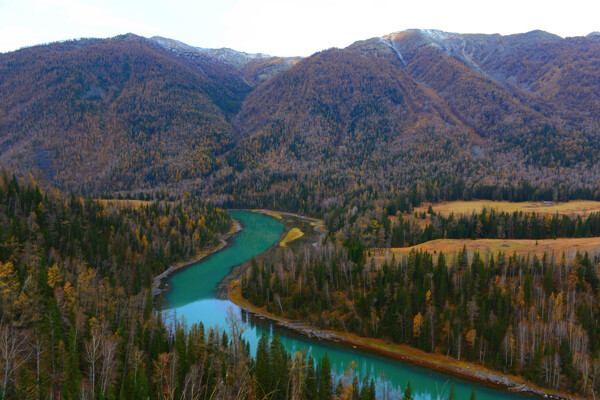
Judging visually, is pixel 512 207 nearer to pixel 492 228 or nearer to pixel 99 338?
pixel 492 228

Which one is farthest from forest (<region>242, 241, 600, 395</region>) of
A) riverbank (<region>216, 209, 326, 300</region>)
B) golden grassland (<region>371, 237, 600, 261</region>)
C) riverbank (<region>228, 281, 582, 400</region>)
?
riverbank (<region>216, 209, 326, 300</region>)

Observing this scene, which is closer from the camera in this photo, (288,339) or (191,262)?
(288,339)

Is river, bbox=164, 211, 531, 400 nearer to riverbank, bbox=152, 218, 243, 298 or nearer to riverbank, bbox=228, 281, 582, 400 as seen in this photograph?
riverbank, bbox=228, 281, 582, 400

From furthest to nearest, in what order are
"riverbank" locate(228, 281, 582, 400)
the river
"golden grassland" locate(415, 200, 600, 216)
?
1. "golden grassland" locate(415, 200, 600, 216)
2. the river
3. "riverbank" locate(228, 281, 582, 400)

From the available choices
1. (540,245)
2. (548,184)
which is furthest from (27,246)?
(548,184)

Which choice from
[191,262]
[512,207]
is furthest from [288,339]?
[512,207]

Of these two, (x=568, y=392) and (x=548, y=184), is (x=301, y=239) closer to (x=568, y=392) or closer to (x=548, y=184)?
(x=568, y=392)

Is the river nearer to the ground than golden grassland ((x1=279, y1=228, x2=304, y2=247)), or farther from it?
farther from it
